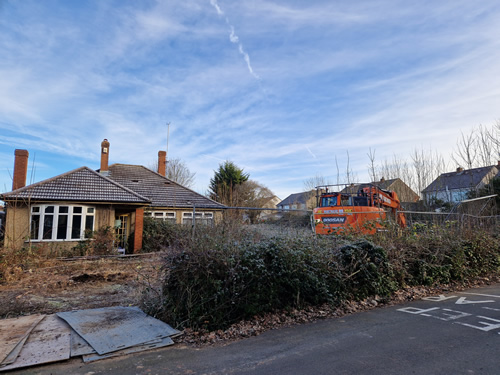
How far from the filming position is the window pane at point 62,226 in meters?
16.2

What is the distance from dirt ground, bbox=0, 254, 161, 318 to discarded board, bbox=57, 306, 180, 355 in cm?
85

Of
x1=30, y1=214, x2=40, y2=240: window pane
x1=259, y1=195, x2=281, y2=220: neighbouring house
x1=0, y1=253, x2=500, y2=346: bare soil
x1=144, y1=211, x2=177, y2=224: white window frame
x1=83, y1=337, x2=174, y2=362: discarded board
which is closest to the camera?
x1=83, y1=337, x2=174, y2=362: discarded board

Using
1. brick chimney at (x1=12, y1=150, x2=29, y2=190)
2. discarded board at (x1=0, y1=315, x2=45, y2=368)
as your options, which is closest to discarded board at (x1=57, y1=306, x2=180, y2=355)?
discarded board at (x1=0, y1=315, x2=45, y2=368)

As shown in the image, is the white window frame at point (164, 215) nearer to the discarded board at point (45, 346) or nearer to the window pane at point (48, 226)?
the window pane at point (48, 226)

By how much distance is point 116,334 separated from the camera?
4.72 m

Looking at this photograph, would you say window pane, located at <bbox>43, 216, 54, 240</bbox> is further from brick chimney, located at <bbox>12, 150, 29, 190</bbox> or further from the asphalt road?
the asphalt road

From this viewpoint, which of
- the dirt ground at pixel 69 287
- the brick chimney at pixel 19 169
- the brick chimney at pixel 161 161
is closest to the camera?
the dirt ground at pixel 69 287

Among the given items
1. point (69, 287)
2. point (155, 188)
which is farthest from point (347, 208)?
point (155, 188)

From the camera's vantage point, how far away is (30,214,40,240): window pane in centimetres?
1578

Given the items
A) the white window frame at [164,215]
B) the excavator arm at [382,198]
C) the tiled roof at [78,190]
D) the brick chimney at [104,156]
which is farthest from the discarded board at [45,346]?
the brick chimney at [104,156]

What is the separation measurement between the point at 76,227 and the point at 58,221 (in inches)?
35.5

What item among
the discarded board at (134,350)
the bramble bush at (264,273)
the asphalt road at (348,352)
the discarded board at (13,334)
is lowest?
the asphalt road at (348,352)

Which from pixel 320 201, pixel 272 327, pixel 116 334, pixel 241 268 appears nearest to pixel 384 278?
pixel 272 327

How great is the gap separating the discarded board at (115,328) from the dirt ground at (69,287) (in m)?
0.85
